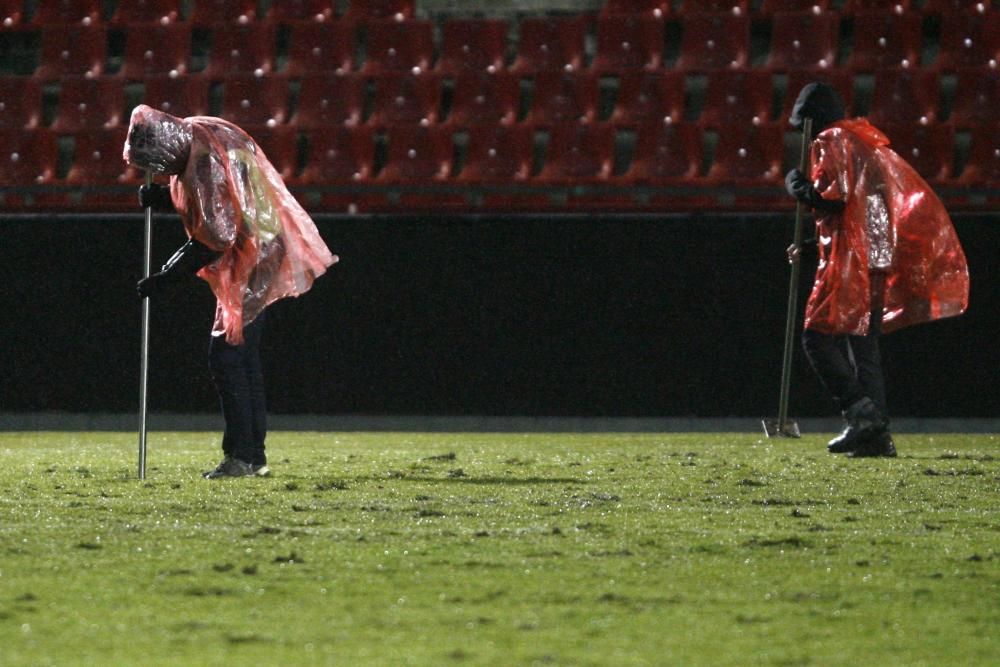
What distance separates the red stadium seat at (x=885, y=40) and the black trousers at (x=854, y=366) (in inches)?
137

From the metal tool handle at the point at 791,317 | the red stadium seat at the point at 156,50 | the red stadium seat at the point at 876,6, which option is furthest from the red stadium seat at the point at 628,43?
the red stadium seat at the point at 156,50

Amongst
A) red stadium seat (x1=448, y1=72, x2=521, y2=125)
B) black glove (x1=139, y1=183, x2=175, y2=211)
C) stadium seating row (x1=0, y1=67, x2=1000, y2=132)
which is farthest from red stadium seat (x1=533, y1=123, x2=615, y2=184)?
black glove (x1=139, y1=183, x2=175, y2=211)

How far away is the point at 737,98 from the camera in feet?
33.2

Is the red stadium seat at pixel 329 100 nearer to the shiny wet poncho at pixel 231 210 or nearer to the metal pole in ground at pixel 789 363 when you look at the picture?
the metal pole in ground at pixel 789 363

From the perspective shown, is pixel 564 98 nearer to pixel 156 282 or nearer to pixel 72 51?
pixel 72 51

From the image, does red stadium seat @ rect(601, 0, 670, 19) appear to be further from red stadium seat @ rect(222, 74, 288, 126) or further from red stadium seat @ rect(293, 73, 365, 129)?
red stadium seat @ rect(222, 74, 288, 126)

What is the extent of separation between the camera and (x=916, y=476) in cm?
622

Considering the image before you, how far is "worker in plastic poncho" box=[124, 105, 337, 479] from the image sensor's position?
19.0 feet

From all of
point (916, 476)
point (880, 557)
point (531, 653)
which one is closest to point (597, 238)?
point (916, 476)

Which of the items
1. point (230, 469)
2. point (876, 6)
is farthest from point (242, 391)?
point (876, 6)

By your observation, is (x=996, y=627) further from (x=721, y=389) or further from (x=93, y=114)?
(x=93, y=114)

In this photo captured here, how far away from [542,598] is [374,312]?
5844mm

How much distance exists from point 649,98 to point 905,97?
1.55 meters

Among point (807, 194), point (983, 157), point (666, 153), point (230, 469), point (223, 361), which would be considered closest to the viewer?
point (223, 361)
